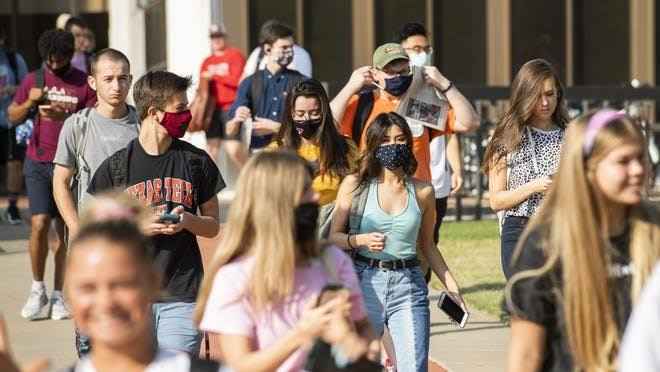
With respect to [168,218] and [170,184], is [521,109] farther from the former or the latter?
[168,218]

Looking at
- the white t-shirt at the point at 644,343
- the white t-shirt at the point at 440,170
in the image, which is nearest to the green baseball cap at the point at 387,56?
the white t-shirt at the point at 440,170

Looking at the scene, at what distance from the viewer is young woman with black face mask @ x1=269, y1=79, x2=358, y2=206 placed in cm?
823

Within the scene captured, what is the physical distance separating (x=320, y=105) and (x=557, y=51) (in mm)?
14782

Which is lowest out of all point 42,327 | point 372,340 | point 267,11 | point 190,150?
point 42,327

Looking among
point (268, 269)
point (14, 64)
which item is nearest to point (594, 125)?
point (268, 269)

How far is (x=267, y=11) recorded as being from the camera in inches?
863

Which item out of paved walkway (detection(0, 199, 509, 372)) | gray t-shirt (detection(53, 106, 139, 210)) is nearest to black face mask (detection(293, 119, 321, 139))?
gray t-shirt (detection(53, 106, 139, 210))

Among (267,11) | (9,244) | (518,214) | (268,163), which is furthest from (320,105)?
(267,11)

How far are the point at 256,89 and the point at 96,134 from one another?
3845mm

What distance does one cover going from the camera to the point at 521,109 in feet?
28.0

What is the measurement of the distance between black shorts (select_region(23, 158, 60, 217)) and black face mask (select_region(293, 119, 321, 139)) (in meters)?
3.19

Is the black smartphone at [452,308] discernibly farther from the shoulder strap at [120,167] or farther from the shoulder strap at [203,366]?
Answer: the shoulder strap at [203,366]

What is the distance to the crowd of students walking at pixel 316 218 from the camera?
4.60m

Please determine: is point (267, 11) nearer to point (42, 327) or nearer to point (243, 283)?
point (42, 327)
